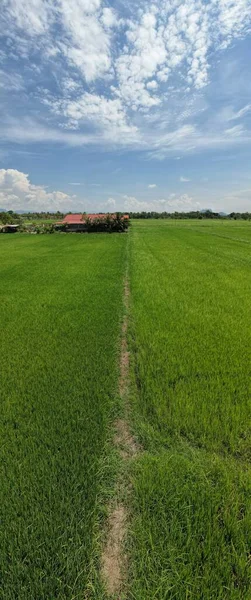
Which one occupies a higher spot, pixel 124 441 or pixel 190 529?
pixel 190 529

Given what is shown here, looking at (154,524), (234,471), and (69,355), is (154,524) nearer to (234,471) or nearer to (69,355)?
(234,471)

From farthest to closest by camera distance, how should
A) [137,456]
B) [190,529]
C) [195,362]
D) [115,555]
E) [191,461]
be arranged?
[195,362], [137,456], [191,461], [190,529], [115,555]

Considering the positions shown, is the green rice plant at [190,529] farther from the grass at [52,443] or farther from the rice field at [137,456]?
the grass at [52,443]

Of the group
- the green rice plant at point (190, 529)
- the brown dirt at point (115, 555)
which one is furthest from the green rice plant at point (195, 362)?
the brown dirt at point (115, 555)

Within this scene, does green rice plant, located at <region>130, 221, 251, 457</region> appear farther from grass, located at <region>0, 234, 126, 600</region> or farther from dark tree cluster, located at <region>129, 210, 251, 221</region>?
dark tree cluster, located at <region>129, 210, 251, 221</region>

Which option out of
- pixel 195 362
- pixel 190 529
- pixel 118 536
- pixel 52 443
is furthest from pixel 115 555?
pixel 195 362

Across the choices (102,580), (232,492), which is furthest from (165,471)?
(102,580)

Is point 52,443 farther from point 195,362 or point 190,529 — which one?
point 195,362
